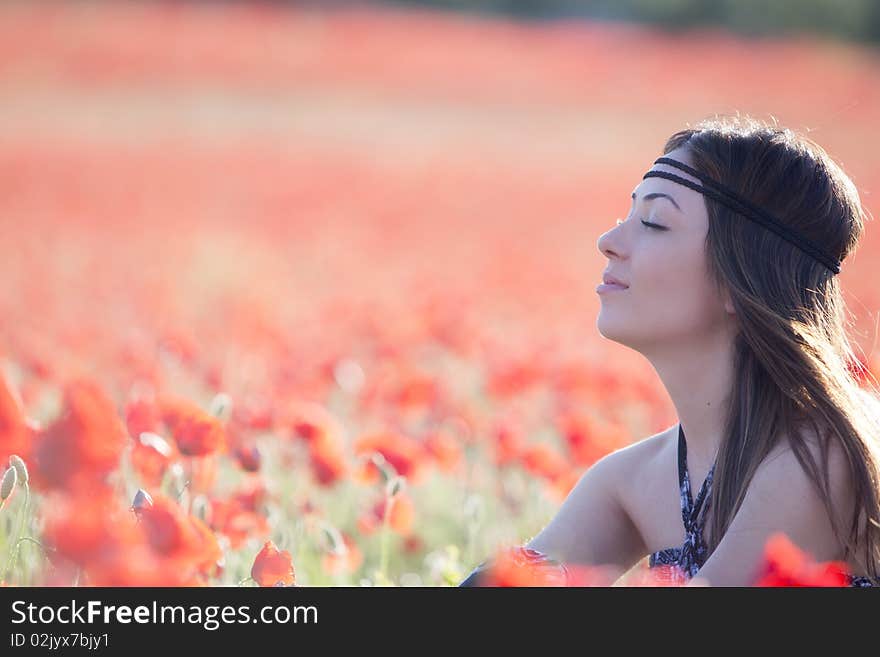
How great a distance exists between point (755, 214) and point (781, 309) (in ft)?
0.61

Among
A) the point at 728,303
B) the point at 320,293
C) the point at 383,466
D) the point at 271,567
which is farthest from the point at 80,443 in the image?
the point at 320,293

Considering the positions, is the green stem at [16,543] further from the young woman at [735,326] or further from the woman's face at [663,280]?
the woman's face at [663,280]

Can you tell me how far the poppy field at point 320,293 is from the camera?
2414 mm

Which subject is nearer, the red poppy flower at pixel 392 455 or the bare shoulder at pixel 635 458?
the bare shoulder at pixel 635 458

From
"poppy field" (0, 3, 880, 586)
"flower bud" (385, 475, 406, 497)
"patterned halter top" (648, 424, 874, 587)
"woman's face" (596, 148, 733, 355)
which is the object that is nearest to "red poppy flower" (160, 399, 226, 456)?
"poppy field" (0, 3, 880, 586)

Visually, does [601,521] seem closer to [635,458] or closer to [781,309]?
[635,458]

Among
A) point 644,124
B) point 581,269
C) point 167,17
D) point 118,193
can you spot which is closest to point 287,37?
point 167,17

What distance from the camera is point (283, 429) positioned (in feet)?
10.5

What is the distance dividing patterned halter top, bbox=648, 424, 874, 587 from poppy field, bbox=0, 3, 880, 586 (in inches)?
7.2


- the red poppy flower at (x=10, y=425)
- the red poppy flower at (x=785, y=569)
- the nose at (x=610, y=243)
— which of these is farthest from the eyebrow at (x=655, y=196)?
the red poppy flower at (x=10, y=425)

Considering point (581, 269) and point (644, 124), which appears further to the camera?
point (644, 124)

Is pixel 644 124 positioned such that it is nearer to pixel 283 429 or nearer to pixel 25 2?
pixel 25 2

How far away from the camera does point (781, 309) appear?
Result: 95.4 inches

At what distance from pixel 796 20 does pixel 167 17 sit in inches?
552
